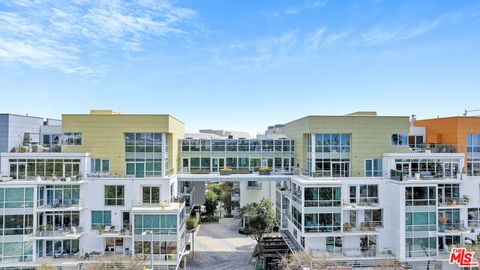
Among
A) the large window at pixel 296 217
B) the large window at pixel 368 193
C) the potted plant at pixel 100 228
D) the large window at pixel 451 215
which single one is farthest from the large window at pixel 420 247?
the potted plant at pixel 100 228

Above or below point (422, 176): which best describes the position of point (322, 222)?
below

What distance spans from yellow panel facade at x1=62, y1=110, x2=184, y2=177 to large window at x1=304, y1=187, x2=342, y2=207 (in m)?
11.9

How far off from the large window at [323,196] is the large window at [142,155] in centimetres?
1159

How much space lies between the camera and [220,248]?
108ft

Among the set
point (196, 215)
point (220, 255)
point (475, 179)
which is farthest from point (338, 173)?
point (196, 215)

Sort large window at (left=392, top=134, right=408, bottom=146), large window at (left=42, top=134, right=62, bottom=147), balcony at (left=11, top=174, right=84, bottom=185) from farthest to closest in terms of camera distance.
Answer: large window at (left=42, top=134, right=62, bottom=147) < large window at (left=392, top=134, right=408, bottom=146) < balcony at (left=11, top=174, right=84, bottom=185)

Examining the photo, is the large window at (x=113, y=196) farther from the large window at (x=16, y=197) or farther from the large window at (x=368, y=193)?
the large window at (x=368, y=193)

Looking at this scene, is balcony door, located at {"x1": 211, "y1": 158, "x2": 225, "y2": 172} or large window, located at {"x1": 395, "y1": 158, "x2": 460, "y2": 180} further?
balcony door, located at {"x1": 211, "y1": 158, "x2": 225, "y2": 172}

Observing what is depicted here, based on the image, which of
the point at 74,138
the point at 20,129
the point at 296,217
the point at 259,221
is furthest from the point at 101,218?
the point at 20,129

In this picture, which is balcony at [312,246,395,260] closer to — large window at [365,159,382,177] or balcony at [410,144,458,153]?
large window at [365,159,382,177]

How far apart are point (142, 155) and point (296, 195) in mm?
12584

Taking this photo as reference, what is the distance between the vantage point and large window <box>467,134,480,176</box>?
2734cm

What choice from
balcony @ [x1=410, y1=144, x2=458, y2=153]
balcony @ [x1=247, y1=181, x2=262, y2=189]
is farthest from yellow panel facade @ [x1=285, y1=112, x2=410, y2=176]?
balcony @ [x1=247, y1=181, x2=262, y2=189]

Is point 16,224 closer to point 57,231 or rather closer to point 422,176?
point 57,231
